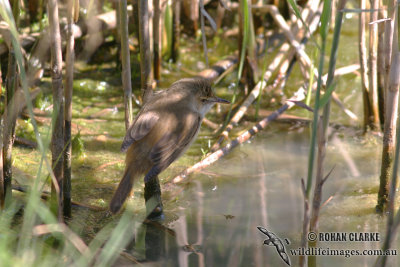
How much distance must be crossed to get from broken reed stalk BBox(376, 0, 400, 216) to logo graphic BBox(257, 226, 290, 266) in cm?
67

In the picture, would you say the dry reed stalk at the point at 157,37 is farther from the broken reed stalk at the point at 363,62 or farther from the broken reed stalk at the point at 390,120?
the broken reed stalk at the point at 390,120

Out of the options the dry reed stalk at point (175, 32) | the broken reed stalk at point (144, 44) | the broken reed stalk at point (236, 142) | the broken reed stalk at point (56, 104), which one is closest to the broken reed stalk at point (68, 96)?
the broken reed stalk at point (56, 104)

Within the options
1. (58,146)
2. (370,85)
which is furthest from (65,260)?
(370,85)

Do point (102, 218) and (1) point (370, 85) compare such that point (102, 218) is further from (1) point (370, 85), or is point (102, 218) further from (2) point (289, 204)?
(1) point (370, 85)

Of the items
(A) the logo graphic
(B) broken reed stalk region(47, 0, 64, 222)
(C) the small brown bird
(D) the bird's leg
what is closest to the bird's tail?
(C) the small brown bird

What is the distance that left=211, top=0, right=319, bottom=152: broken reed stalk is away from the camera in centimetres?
436

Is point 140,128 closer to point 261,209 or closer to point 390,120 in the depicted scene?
point 261,209

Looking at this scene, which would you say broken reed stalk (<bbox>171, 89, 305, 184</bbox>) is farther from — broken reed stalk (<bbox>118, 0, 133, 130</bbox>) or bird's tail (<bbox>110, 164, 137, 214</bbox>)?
broken reed stalk (<bbox>118, 0, 133, 130</bbox>)

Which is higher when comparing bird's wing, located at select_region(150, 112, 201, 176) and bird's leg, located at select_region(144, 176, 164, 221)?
bird's wing, located at select_region(150, 112, 201, 176)

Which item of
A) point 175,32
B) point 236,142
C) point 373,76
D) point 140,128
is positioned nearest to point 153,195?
point 140,128

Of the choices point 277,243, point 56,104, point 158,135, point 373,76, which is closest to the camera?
point 56,104

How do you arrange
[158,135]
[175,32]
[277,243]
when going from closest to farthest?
1. [277,243]
2. [158,135]
3. [175,32]

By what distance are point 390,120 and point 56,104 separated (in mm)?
1805

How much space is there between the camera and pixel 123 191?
284 centimetres
